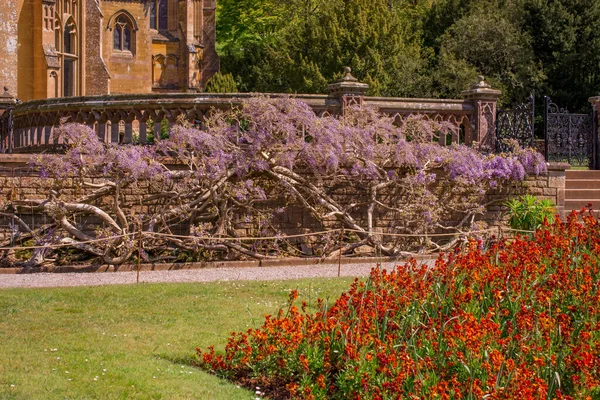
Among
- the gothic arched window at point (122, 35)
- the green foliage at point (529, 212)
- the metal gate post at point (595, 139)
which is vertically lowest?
the green foliage at point (529, 212)

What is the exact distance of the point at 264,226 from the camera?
17.5 metres

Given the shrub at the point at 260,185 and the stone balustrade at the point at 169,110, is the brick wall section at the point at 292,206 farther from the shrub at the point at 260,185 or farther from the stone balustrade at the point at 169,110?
the stone balustrade at the point at 169,110

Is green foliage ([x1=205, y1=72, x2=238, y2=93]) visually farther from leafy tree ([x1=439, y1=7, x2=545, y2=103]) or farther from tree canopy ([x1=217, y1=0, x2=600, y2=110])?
leafy tree ([x1=439, y1=7, x2=545, y2=103])

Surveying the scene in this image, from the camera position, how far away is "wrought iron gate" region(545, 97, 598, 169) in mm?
21688

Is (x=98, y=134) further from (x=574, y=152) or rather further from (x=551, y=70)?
(x=551, y=70)

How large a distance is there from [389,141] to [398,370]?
1117 centimetres

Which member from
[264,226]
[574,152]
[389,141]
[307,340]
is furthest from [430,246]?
[307,340]

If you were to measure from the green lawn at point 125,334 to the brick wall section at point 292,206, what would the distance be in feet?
13.7

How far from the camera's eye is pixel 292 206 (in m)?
17.8

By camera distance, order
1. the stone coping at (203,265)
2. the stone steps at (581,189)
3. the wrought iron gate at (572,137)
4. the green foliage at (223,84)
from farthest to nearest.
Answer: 1. the green foliage at (223,84)
2. the wrought iron gate at (572,137)
3. the stone steps at (581,189)
4. the stone coping at (203,265)

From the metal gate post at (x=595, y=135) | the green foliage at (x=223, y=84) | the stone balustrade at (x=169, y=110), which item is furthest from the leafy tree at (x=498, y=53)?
the stone balustrade at (x=169, y=110)

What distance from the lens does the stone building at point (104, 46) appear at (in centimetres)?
3428

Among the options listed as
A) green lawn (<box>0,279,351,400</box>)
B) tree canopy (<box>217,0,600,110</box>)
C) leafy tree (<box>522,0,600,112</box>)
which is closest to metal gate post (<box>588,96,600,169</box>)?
green lawn (<box>0,279,351,400</box>)

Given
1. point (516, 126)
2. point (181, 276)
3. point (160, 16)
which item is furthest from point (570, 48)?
point (181, 276)
